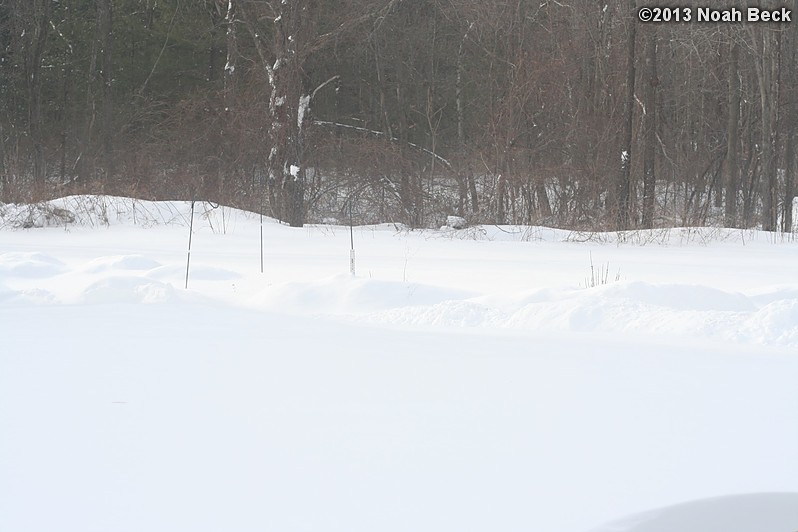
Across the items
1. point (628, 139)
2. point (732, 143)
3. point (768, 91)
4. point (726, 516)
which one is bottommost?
point (726, 516)

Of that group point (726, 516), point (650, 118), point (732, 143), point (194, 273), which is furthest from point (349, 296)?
point (732, 143)

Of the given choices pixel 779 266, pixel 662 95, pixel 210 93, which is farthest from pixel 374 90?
pixel 779 266

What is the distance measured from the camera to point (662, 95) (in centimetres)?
2306

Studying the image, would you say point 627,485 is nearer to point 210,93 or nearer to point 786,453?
point 786,453

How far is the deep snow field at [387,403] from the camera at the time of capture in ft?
9.32

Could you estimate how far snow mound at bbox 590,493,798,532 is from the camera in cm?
277

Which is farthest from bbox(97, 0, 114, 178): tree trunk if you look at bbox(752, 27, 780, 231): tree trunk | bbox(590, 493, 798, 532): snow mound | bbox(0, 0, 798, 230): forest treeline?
bbox(590, 493, 798, 532): snow mound

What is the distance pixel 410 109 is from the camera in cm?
2625

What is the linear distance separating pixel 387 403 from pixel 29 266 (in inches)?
200

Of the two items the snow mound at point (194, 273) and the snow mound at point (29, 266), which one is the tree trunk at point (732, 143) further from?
the snow mound at point (29, 266)

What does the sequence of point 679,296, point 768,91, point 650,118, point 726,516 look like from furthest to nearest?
point 768,91, point 650,118, point 679,296, point 726,516

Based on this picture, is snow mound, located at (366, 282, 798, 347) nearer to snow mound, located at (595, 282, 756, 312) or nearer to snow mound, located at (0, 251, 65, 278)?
snow mound, located at (595, 282, 756, 312)

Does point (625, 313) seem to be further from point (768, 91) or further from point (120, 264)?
point (768, 91)

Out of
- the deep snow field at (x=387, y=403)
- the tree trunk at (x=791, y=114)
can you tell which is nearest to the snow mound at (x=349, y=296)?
the deep snow field at (x=387, y=403)
